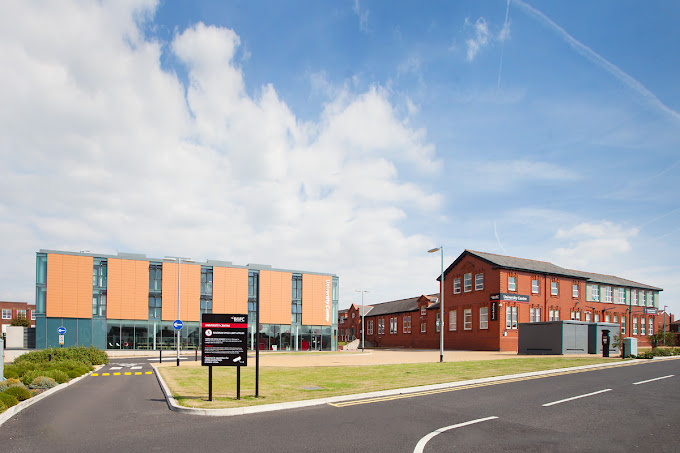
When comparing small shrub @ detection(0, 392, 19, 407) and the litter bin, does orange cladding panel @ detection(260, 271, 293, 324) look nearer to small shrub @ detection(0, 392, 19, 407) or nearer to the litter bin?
the litter bin

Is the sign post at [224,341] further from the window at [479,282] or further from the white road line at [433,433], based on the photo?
the window at [479,282]

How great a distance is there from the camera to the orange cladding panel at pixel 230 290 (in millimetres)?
60281

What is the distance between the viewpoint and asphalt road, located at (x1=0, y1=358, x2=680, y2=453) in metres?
8.96

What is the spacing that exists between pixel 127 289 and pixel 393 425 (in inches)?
2068

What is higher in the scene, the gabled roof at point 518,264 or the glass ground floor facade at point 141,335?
the gabled roof at point 518,264

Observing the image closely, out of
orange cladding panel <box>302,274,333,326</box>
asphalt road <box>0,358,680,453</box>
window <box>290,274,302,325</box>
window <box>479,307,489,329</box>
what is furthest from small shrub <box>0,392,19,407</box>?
orange cladding panel <box>302,274,333,326</box>

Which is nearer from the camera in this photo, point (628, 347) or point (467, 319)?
point (628, 347)

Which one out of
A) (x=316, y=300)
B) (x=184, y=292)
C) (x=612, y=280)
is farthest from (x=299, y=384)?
(x=612, y=280)

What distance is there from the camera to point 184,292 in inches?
2299

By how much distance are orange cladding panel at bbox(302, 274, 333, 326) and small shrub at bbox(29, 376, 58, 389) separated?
48.1 meters

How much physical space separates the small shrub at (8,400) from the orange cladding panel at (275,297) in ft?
161

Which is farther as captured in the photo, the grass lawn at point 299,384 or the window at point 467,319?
the window at point 467,319

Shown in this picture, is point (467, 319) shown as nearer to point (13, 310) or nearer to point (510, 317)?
point (510, 317)

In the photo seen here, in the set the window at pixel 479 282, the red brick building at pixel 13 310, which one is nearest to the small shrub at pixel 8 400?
the window at pixel 479 282
